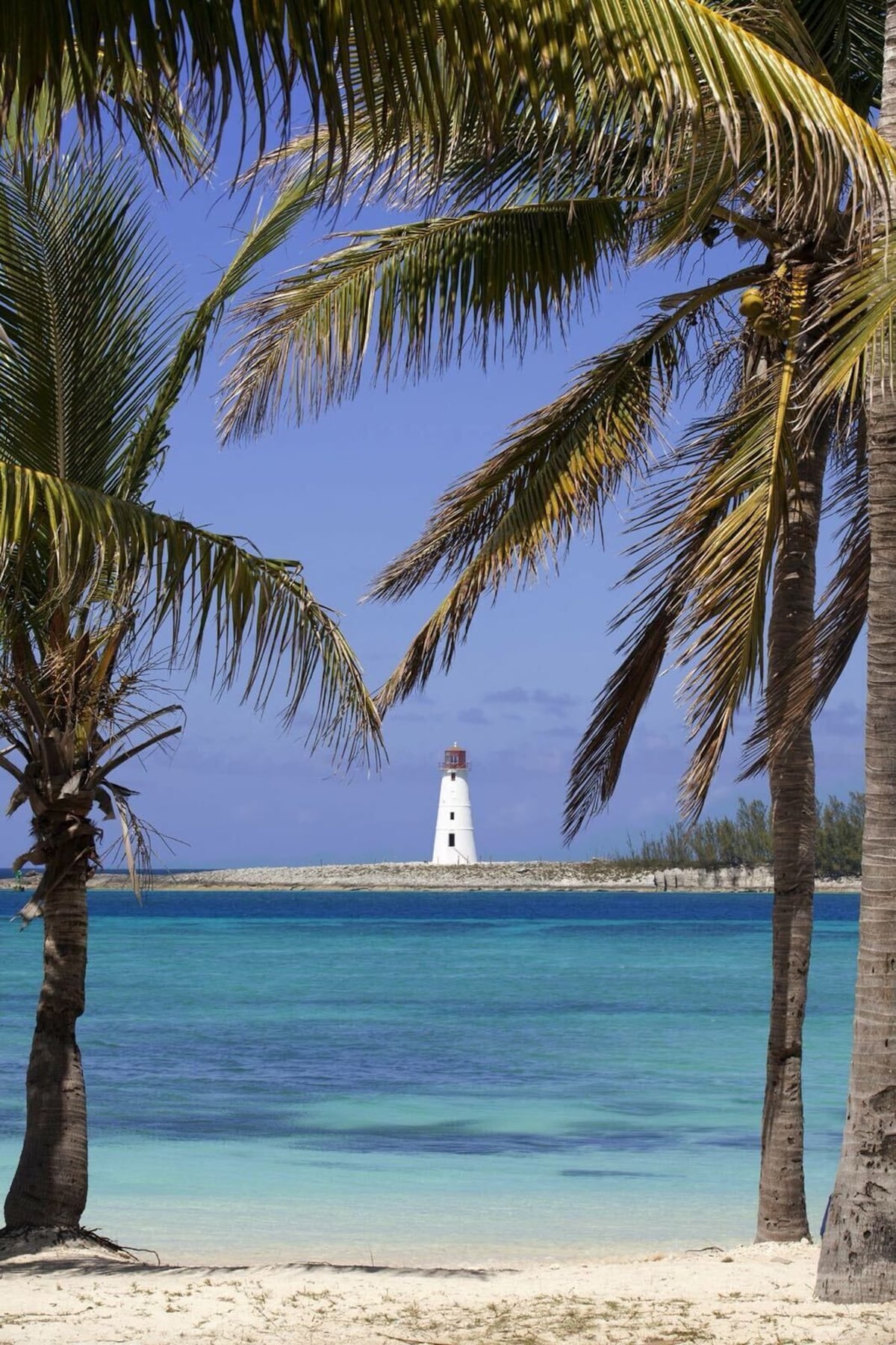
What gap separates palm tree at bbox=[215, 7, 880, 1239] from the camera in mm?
6961

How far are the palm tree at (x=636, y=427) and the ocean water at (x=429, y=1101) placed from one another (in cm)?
367

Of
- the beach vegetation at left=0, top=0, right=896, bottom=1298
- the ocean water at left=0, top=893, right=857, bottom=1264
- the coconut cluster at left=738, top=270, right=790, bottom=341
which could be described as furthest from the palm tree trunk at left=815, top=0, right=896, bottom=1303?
the ocean water at left=0, top=893, right=857, bottom=1264

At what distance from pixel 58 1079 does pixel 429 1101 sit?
1032cm

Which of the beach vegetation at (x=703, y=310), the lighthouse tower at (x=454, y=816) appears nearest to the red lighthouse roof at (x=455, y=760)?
the lighthouse tower at (x=454, y=816)

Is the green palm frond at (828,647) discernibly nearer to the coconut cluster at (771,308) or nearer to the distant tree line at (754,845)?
the coconut cluster at (771,308)

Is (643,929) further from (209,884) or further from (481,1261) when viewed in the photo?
(209,884)

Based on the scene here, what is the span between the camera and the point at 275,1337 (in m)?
5.23

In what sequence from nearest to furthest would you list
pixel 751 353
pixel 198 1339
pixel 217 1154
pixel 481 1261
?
1. pixel 198 1339
2. pixel 751 353
3. pixel 481 1261
4. pixel 217 1154

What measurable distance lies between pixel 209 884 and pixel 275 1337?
395ft

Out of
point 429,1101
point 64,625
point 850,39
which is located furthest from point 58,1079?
point 429,1101

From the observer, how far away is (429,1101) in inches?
663

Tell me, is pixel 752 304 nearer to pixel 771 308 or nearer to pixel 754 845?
pixel 771 308

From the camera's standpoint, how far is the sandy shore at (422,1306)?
5211 millimetres

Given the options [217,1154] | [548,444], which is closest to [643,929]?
[217,1154]
